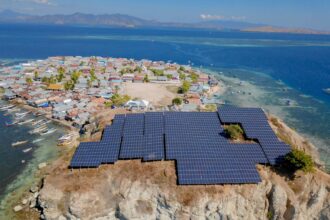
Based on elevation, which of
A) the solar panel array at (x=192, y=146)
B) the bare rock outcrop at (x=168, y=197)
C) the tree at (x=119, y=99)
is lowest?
the tree at (x=119, y=99)

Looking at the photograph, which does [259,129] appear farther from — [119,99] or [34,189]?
[119,99]

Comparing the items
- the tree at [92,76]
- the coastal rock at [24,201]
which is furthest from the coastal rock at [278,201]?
the tree at [92,76]

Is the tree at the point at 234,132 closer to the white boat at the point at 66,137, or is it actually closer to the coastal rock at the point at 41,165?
the coastal rock at the point at 41,165

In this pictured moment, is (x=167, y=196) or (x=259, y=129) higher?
(x=259, y=129)

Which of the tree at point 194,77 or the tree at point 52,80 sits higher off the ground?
the tree at point 194,77

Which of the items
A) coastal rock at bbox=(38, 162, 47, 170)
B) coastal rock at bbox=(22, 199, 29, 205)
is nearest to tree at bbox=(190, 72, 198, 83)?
coastal rock at bbox=(38, 162, 47, 170)

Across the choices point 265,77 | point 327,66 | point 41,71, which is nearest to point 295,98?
point 265,77

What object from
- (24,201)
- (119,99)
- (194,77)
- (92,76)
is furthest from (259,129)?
(92,76)

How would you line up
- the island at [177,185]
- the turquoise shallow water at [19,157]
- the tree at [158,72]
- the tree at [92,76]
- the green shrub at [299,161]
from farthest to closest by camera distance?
the tree at [158,72] < the tree at [92,76] < the turquoise shallow water at [19,157] < the green shrub at [299,161] < the island at [177,185]
